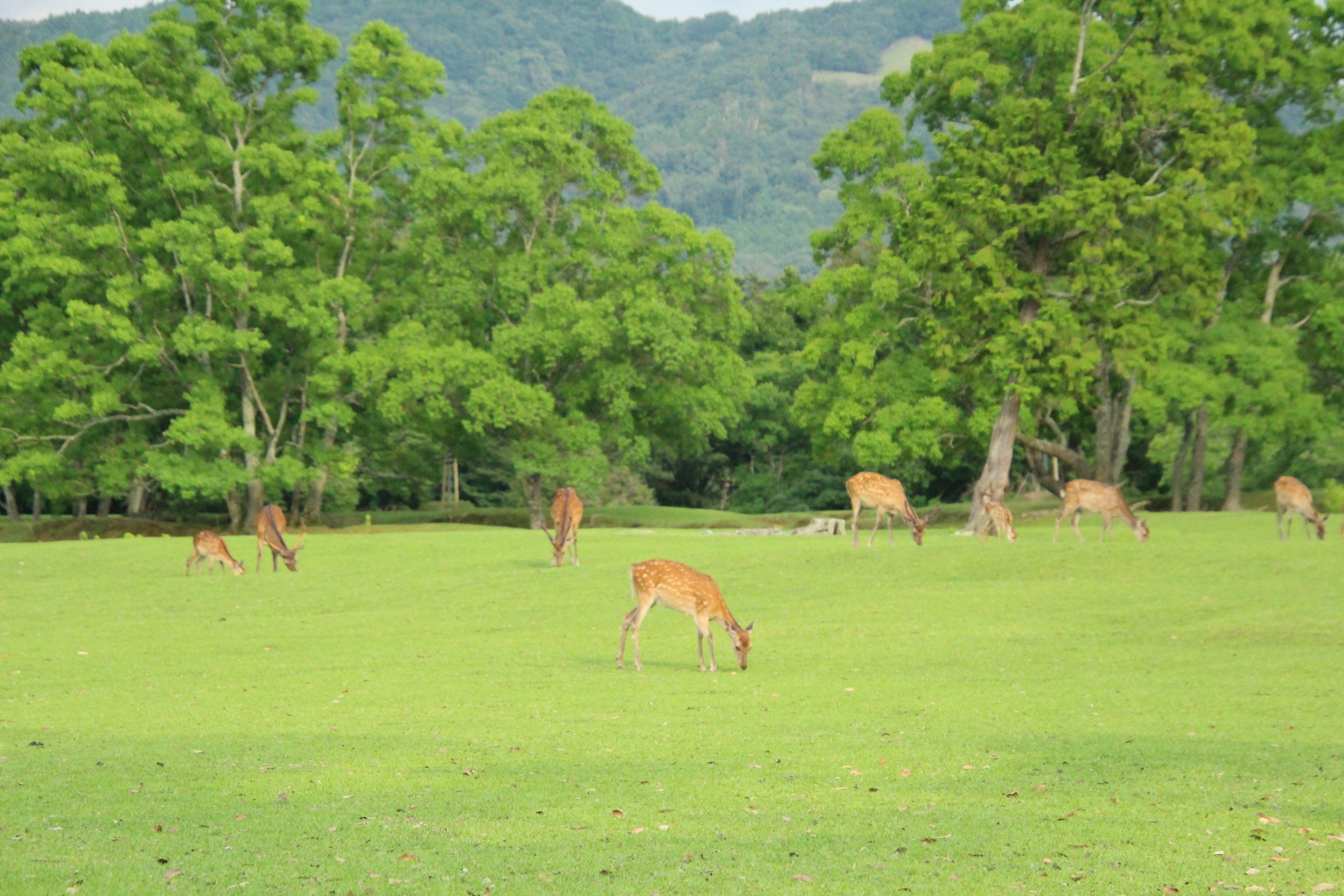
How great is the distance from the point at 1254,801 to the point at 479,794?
585 centimetres

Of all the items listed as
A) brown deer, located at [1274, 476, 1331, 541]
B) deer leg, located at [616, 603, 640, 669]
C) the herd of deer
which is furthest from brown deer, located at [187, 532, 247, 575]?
brown deer, located at [1274, 476, 1331, 541]

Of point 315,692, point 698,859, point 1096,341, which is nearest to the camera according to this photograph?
point 698,859

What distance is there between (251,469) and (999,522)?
85.0ft

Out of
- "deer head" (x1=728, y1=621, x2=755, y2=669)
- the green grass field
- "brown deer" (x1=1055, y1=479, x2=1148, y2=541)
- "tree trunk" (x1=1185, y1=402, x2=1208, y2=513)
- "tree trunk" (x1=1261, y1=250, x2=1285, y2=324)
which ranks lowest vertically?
the green grass field

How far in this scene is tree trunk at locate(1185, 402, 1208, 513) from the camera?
41969mm

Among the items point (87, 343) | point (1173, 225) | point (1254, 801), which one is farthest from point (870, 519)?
point (1254, 801)

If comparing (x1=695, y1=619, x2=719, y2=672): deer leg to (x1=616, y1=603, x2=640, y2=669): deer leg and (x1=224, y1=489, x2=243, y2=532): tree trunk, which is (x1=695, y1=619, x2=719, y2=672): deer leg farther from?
(x1=224, y1=489, x2=243, y2=532): tree trunk

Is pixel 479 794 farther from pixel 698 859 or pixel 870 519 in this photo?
pixel 870 519

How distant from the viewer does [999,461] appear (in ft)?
108

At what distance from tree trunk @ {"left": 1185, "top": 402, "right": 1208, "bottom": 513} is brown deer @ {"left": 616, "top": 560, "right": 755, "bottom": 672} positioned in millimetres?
29798

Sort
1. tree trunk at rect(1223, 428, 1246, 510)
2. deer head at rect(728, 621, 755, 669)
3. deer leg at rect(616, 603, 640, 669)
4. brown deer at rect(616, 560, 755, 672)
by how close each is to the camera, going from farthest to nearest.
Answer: tree trunk at rect(1223, 428, 1246, 510) < deer leg at rect(616, 603, 640, 669) < deer head at rect(728, 621, 755, 669) < brown deer at rect(616, 560, 755, 672)

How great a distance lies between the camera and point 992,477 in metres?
32.9

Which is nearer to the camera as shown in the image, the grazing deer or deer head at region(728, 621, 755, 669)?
deer head at region(728, 621, 755, 669)

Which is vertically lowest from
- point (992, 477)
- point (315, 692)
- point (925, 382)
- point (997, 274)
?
point (315, 692)
